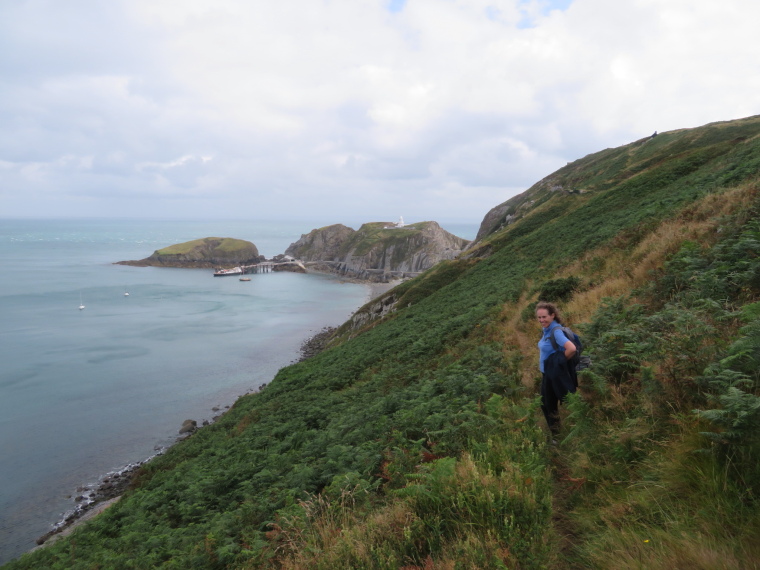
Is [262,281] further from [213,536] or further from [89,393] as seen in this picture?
[213,536]

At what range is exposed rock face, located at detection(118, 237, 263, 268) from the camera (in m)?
157

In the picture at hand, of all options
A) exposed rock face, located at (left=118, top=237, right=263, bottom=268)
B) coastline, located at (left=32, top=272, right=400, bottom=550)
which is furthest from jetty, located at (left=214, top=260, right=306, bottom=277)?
coastline, located at (left=32, top=272, right=400, bottom=550)

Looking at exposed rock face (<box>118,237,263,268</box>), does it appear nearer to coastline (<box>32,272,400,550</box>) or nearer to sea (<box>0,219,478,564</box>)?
sea (<box>0,219,478,564</box>)

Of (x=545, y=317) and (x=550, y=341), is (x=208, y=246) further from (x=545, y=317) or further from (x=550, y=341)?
(x=550, y=341)

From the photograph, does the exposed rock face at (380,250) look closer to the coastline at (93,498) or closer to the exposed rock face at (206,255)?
the exposed rock face at (206,255)

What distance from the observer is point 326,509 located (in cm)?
651

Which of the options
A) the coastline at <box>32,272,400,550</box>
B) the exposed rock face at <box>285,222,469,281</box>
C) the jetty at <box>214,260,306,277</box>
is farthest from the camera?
the jetty at <box>214,260,306,277</box>

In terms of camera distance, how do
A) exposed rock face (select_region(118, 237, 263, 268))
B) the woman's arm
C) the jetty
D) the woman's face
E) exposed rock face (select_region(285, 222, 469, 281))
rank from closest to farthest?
the woman's arm
the woman's face
exposed rock face (select_region(285, 222, 469, 281))
the jetty
exposed rock face (select_region(118, 237, 263, 268))

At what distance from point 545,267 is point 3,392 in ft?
182

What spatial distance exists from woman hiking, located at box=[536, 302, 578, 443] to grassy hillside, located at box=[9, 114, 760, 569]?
1.06ft

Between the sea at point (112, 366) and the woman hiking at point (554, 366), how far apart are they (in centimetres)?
2835

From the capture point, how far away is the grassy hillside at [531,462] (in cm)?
383

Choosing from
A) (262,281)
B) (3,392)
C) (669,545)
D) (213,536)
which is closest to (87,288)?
(262,281)

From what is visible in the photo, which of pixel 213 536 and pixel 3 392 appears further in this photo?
pixel 3 392
